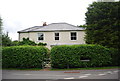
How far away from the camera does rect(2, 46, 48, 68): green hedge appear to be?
12.1 meters

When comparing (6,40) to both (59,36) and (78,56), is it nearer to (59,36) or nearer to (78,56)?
(59,36)

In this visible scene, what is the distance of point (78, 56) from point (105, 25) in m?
4.81

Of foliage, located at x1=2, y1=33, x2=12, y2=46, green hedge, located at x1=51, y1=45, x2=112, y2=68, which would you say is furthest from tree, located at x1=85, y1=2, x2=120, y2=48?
foliage, located at x1=2, y1=33, x2=12, y2=46

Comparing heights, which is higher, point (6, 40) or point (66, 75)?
point (6, 40)

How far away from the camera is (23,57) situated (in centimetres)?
1209

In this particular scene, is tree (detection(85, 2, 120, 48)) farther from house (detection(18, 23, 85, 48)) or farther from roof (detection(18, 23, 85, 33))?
roof (detection(18, 23, 85, 33))

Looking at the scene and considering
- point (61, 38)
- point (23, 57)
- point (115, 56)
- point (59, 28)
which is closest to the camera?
point (23, 57)

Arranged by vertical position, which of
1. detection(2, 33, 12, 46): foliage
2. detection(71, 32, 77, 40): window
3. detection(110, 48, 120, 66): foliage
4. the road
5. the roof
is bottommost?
the road

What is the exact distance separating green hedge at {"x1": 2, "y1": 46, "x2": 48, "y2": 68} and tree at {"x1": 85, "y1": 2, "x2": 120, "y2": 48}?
6609 mm

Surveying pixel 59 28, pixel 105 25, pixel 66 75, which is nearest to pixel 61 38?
pixel 59 28

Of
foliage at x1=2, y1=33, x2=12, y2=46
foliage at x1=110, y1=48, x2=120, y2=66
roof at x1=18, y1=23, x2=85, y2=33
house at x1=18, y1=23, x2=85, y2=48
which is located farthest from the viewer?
roof at x1=18, y1=23, x2=85, y2=33

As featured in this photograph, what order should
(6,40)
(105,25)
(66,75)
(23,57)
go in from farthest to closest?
(6,40), (105,25), (23,57), (66,75)

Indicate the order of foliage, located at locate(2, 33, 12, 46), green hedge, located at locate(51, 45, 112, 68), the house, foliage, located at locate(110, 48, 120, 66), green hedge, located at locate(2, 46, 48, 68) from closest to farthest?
green hedge, located at locate(51, 45, 112, 68), green hedge, located at locate(2, 46, 48, 68), foliage, located at locate(110, 48, 120, 66), foliage, located at locate(2, 33, 12, 46), the house

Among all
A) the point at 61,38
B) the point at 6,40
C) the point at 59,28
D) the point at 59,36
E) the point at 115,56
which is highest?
the point at 59,28
